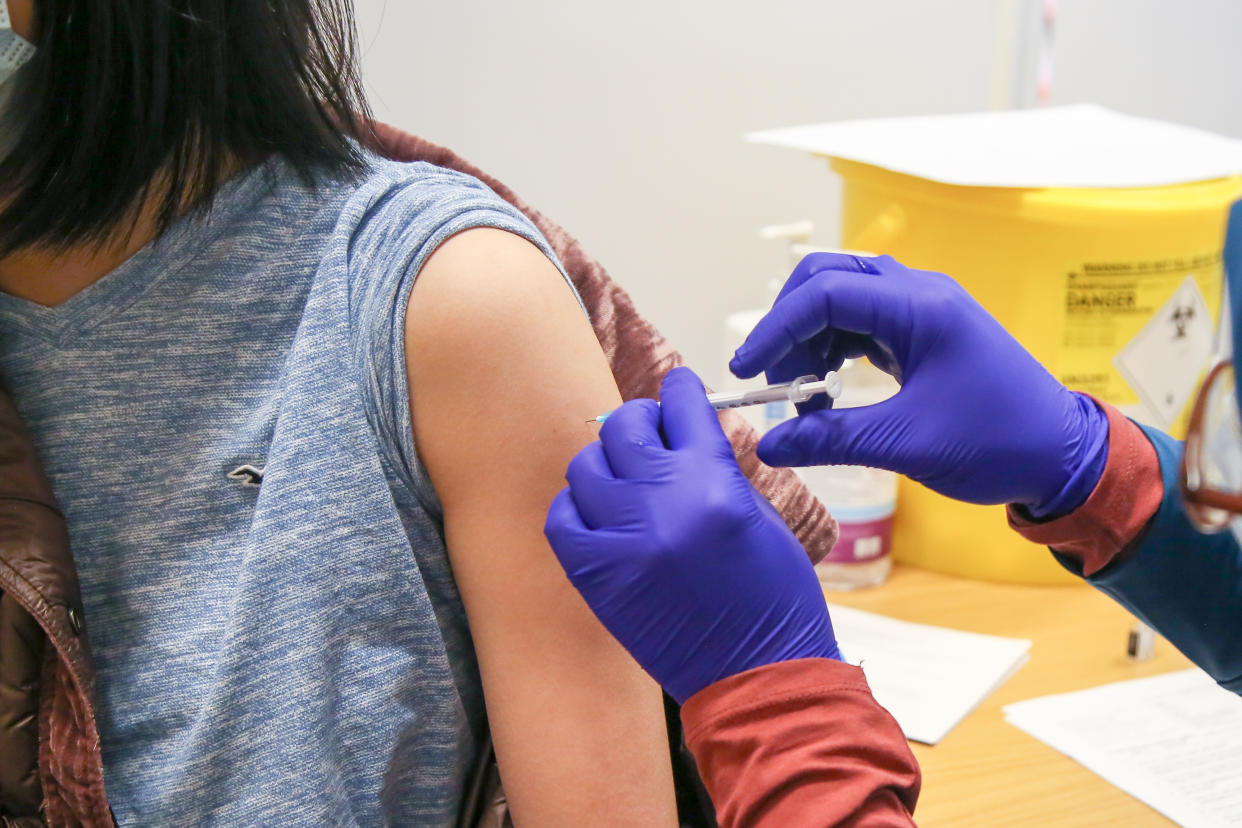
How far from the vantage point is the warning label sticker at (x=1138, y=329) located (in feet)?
4.72

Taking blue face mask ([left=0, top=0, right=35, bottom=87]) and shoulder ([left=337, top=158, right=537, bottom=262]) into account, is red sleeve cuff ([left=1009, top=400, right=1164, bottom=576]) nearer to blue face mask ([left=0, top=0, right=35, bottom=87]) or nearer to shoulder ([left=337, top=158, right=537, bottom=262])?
shoulder ([left=337, top=158, right=537, bottom=262])

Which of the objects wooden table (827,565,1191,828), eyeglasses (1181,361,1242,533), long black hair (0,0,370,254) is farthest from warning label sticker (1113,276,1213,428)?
long black hair (0,0,370,254)

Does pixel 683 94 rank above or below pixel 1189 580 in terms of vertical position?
above

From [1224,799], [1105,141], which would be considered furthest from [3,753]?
[1105,141]

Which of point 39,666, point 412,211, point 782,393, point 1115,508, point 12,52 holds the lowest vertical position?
point 39,666

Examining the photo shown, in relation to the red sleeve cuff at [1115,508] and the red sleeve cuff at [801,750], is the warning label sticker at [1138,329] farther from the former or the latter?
the red sleeve cuff at [801,750]

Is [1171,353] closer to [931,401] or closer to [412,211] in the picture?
[931,401]

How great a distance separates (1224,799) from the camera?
111 centimetres

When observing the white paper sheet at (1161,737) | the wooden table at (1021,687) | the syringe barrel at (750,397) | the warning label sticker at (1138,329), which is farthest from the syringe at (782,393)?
the warning label sticker at (1138,329)

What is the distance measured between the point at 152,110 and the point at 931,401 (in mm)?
643

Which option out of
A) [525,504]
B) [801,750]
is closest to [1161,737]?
[801,750]

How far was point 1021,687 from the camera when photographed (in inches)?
52.2

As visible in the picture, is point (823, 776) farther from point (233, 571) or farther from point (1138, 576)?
point (233, 571)

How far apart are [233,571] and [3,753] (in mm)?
221
